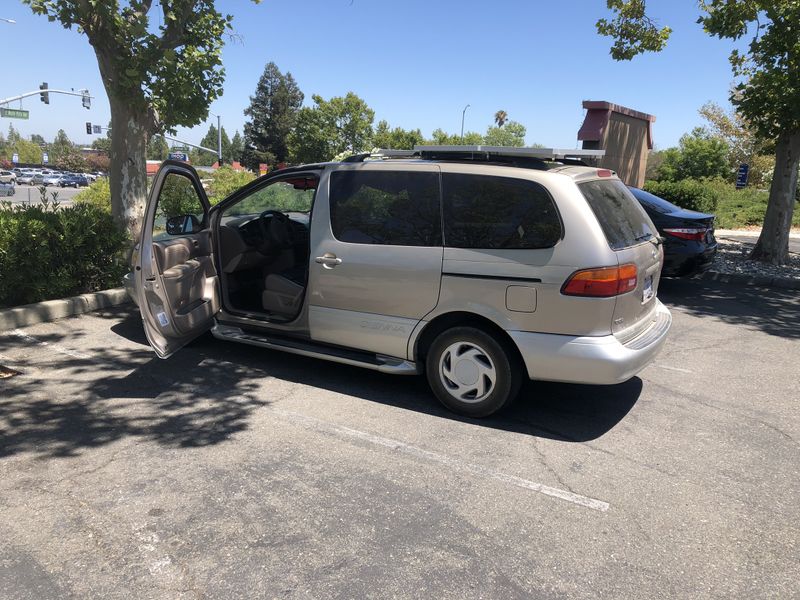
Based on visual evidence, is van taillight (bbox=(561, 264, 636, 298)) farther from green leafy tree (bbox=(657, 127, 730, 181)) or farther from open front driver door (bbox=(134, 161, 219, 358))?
green leafy tree (bbox=(657, 127, 730, 181))

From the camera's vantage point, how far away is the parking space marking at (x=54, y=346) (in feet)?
17.4

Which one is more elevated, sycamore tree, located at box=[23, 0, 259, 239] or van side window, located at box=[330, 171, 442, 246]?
sycamore tree, located at box=[23, 0, 259, 239]

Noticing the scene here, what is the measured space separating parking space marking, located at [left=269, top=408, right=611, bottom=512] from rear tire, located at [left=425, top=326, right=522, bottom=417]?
1.96 feet

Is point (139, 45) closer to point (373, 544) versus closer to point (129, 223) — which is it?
point (129, 223)

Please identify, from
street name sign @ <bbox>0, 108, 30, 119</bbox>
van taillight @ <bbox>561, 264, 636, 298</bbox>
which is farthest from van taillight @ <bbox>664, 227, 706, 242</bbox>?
street name sign @ <bbox>0, 108, 30, 119</bbox>

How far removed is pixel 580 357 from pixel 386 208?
1807mm

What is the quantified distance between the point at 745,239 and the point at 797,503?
15187 millimetres

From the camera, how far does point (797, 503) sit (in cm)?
327

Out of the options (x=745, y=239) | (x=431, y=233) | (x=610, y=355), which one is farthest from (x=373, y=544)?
(x=745, y=239)

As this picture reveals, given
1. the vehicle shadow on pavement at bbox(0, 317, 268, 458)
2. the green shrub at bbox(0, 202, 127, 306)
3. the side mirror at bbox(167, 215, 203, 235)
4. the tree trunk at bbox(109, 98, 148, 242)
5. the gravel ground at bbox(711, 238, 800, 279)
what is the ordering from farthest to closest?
the gravel ground at bbox(711, 238, 800, 279), the tree trunk at bbox(109, 98, 148, 242), the green shrub at bbox(0, 202, 127, 306), the side mirror at bbox(167, 215, 203, 235), the vehicle shadow on pavement at bbox(0, 317, 268, 458)

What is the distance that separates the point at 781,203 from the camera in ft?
35.8

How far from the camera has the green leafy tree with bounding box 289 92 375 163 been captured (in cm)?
Result: 4831

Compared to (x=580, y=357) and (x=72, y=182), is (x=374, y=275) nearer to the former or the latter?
(x=580, y=357)

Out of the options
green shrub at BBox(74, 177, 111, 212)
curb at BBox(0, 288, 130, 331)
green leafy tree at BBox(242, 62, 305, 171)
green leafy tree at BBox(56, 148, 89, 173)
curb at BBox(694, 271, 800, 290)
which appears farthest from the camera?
green leafy tree at BBox(56, 148, 89, 173)
